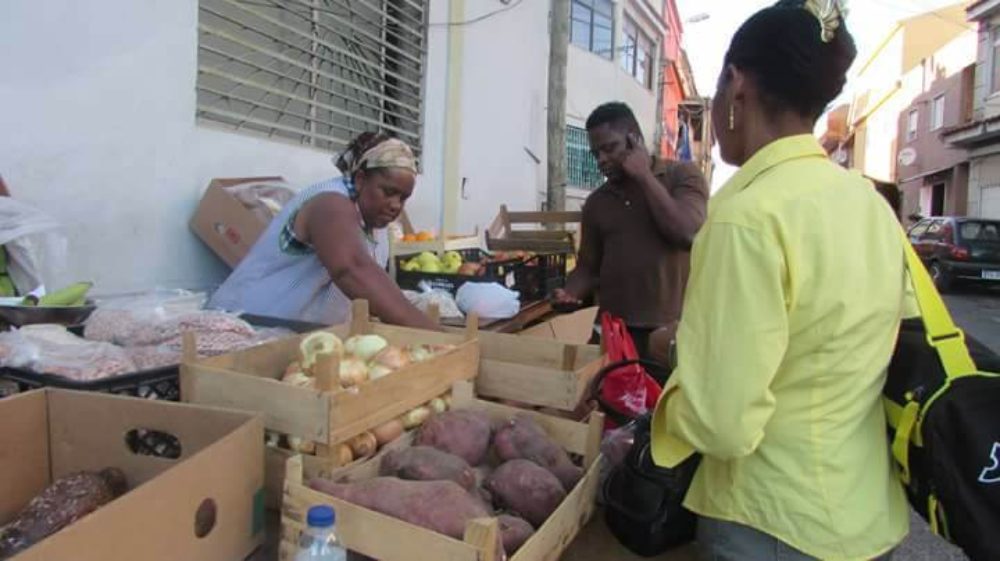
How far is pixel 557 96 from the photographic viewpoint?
866 centimetres

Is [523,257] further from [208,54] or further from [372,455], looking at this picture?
[372,455]

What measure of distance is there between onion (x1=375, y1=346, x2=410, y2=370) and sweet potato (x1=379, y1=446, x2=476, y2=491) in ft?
0.87

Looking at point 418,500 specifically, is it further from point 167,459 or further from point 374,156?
point 374,156

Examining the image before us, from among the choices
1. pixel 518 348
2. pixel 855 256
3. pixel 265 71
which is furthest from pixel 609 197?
pixel 265 71

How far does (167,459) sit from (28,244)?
6.15 ft

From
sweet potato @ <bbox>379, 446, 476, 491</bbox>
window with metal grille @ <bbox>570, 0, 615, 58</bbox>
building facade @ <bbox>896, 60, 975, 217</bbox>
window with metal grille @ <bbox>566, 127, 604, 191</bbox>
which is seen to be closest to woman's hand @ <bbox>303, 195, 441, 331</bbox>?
sweet potato @ <bbox>379, 446, 476, 491</bbox>

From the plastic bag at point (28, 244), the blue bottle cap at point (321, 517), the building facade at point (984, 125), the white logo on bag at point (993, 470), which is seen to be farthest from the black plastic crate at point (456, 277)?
the building facade at point (984, 125)

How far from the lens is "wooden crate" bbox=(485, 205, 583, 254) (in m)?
6.42

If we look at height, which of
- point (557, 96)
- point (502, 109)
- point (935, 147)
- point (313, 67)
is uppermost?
point (935, 147)

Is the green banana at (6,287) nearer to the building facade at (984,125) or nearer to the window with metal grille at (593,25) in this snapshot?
the window with metal grille at (593,25)

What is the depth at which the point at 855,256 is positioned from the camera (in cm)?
123

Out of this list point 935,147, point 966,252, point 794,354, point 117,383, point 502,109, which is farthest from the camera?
point 935,147

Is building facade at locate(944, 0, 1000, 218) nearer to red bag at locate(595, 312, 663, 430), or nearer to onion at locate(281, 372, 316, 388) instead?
red bag at locate(595, 312, 663, 430)

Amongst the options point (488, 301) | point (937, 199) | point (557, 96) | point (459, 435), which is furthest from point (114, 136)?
point (937, 199)
